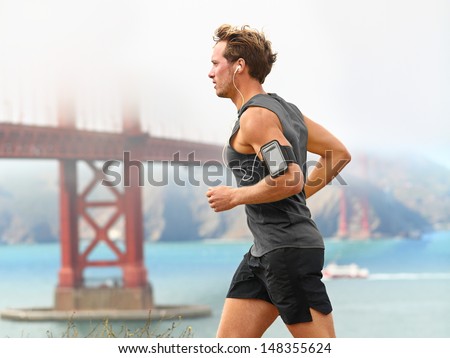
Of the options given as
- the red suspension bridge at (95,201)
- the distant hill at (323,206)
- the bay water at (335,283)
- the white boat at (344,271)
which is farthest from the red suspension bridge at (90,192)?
the distant hill at (323,206)

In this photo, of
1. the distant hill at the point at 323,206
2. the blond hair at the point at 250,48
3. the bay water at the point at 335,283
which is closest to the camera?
the blond hair at the point at 250,48

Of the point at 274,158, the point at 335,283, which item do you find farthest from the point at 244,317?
the point at 335,283

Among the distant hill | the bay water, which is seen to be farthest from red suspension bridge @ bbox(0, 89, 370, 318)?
the distant hill

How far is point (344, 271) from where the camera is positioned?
70250 millimetres

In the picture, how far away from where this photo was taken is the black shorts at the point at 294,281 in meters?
2.18

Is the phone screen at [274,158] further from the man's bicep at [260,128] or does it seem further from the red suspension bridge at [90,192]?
the red suspension bridge at [90,192]

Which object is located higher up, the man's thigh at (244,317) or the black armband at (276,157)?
the black armband at (276,157)

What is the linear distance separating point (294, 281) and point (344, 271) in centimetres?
6888

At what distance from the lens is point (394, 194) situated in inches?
3056

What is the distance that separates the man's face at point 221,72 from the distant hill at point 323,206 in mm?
64767

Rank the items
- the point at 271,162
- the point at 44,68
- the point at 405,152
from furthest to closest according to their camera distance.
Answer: the point at 405,152, the point at 44,68, the point at 271,162
